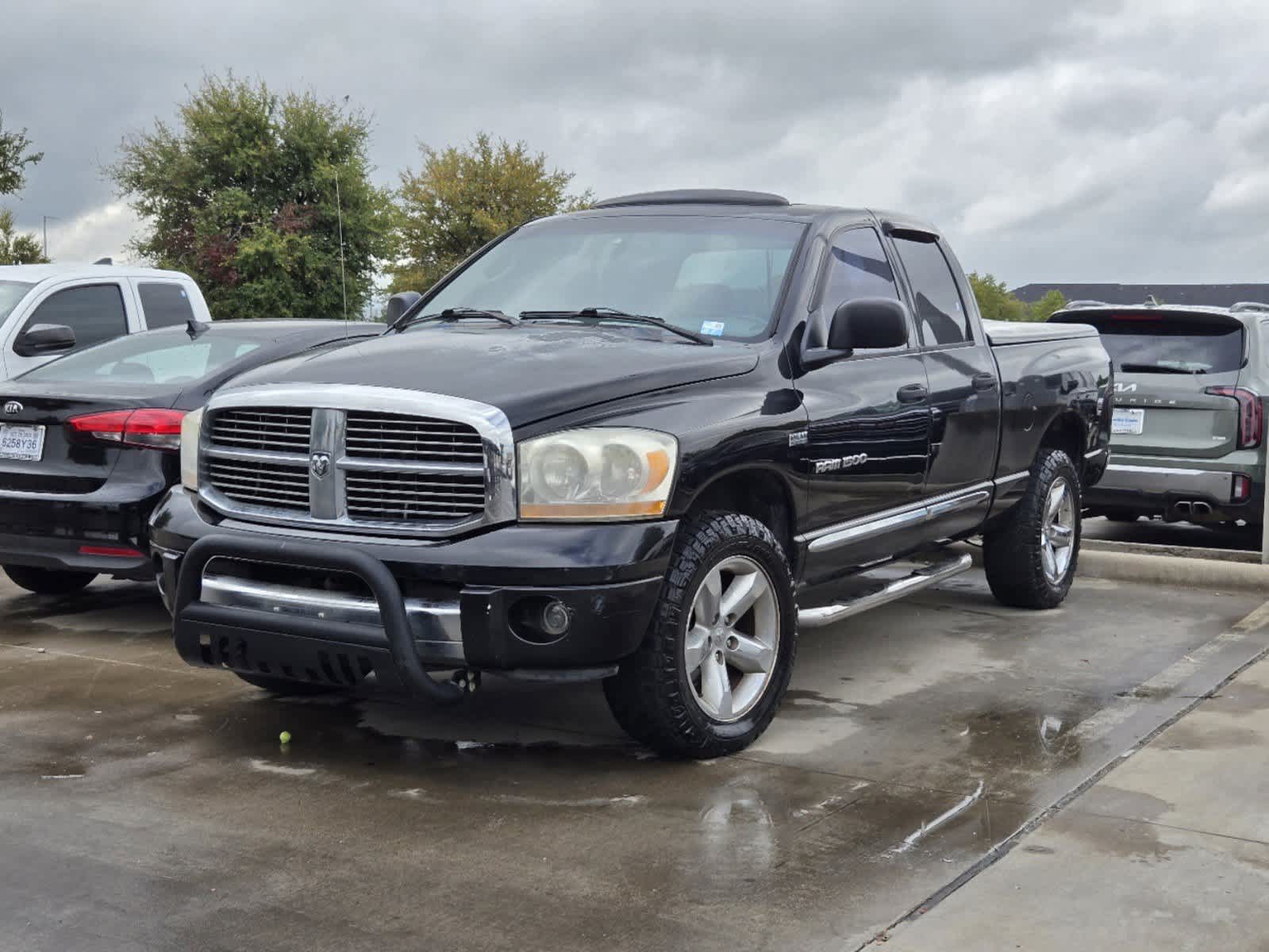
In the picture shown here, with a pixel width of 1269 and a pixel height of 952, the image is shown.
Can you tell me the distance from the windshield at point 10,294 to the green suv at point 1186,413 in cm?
725

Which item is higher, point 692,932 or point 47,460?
point 47,460

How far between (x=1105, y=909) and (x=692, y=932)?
3.38 ft

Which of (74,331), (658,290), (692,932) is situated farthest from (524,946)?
(74,331)

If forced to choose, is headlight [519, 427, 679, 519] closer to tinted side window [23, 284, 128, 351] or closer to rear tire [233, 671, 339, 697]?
rear tire [233, 671, 339, 697]

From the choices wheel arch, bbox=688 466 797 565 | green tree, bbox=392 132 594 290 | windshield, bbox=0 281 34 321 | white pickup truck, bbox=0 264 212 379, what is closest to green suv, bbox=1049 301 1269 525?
wheel arch, bbox=688 466 797 565

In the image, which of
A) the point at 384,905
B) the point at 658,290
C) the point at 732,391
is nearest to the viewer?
the point at 384,905

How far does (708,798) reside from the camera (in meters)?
4.72

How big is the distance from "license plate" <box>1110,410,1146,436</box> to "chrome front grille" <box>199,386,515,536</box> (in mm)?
6249

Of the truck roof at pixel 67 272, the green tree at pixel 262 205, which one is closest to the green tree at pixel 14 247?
the green tree at pixel 262 205

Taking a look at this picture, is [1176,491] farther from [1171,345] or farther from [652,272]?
[652,272]

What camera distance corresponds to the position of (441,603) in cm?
461

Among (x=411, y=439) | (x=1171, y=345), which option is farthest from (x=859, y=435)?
(x=1171, y=345)

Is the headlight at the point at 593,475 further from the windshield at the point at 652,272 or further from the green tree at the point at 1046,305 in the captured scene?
the green tree at the point at 1046,305

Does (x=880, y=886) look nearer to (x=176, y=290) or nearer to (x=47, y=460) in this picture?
(x=47, y=460)
